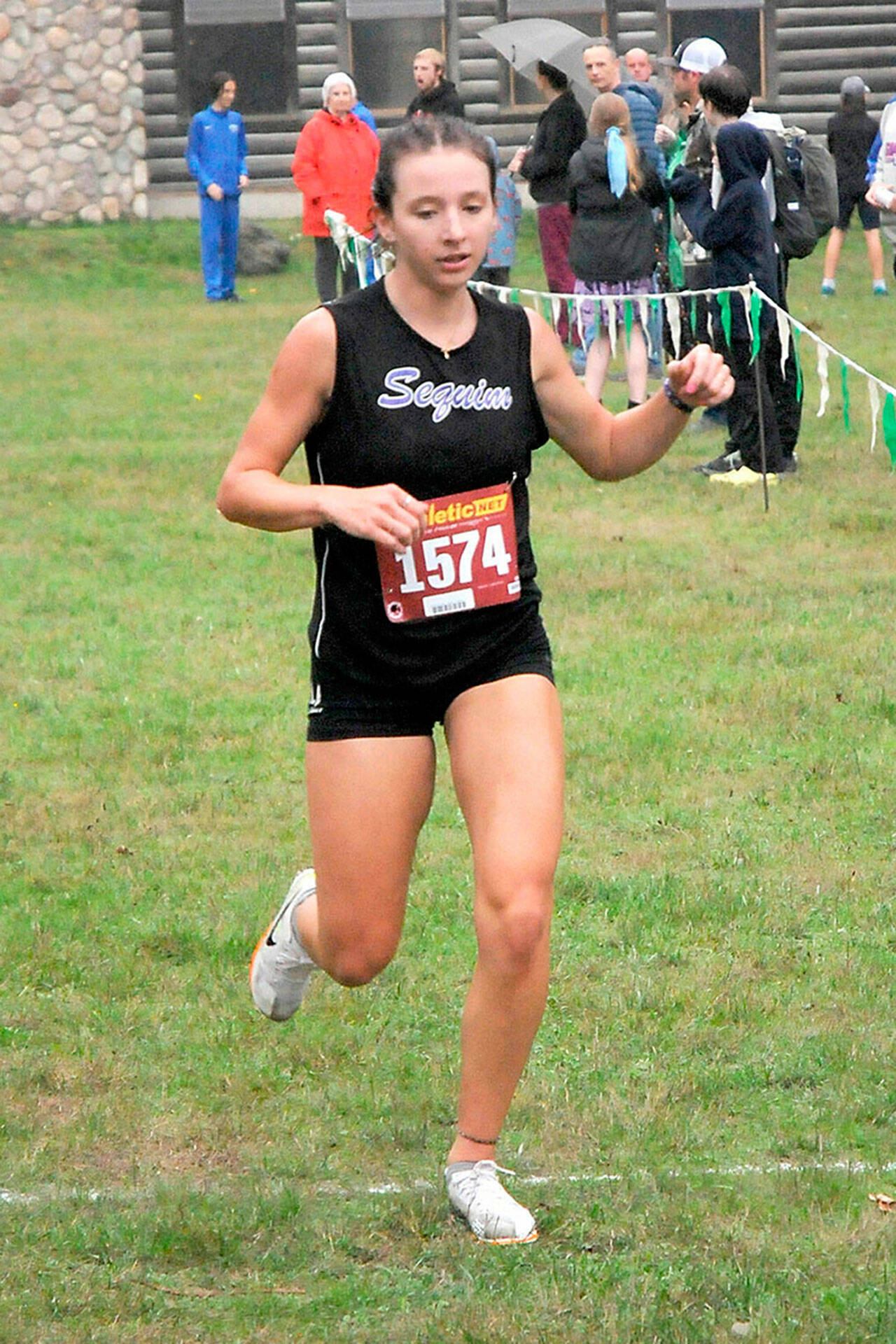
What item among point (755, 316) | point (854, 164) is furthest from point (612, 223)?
point (854, 164)

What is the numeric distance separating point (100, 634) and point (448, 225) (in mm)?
5295

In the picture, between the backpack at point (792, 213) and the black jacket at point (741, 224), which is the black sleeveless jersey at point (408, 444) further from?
the backpack at point (792, 213)

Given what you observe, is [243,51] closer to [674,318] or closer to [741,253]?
[674,318]

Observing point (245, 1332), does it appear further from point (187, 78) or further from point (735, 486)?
point (187, 78)

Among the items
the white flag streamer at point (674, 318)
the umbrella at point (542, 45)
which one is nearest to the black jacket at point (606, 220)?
the white flag streamer at point (674, 318)

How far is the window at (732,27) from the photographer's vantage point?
2731cm

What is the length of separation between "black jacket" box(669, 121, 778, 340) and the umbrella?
332 inches

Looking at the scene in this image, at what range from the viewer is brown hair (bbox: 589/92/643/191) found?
12.7m

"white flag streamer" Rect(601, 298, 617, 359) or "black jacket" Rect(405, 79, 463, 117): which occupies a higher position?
"black jacket" Rect(405, 79, 463, 117)

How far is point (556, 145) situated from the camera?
15602 mm

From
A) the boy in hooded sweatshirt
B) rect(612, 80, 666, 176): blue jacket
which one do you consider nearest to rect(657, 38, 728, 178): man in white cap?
the boy in hooded sweatshirt

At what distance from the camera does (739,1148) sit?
4.23 m

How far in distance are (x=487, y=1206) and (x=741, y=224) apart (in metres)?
8.00

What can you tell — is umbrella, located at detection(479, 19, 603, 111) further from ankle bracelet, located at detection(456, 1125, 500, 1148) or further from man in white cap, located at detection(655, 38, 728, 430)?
ankle bracelet, located at detection(456, 1125, 500, 1148)
